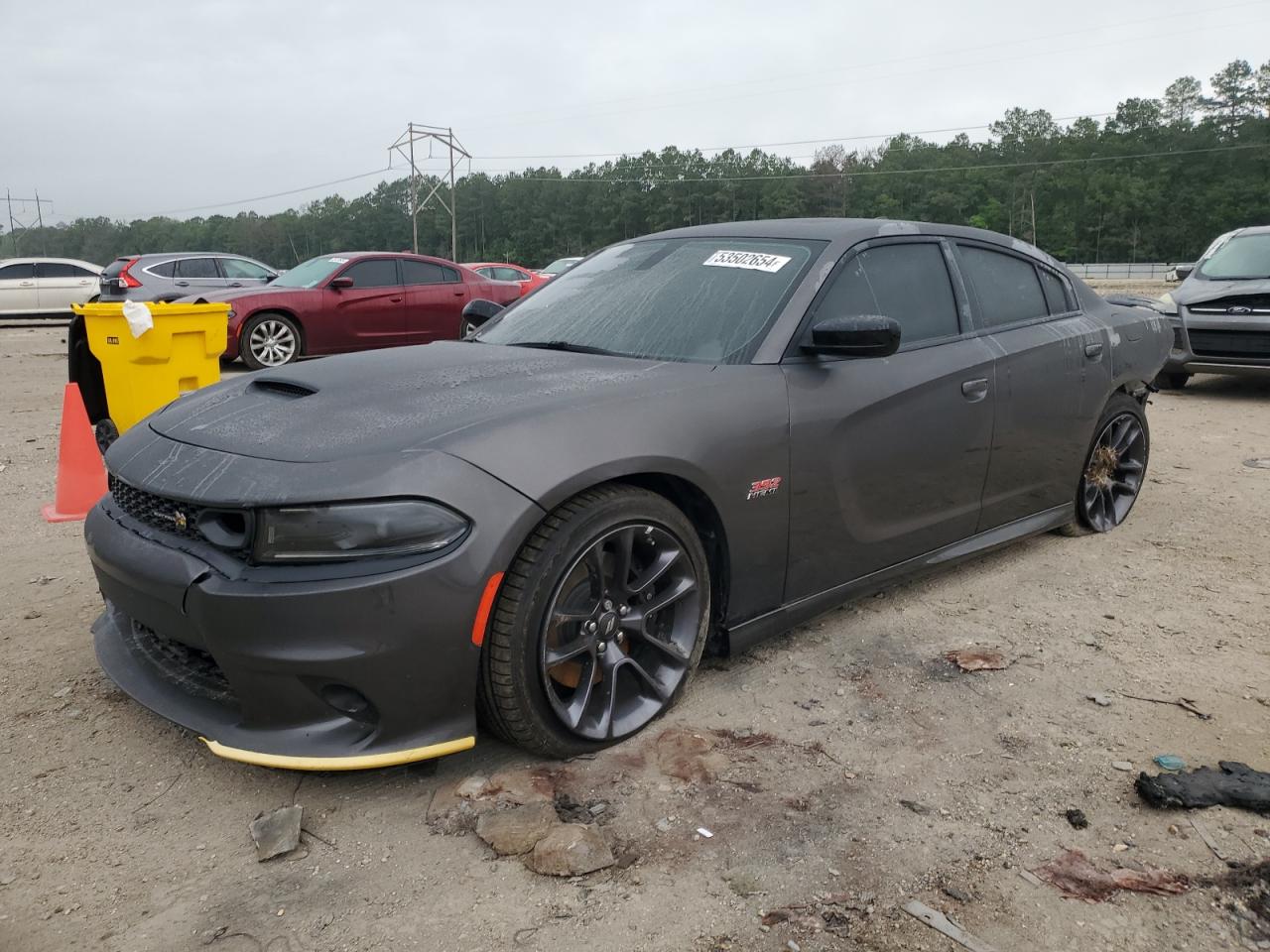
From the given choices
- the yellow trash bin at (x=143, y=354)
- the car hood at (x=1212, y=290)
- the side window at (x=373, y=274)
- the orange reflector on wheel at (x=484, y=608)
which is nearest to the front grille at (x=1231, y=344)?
the car hood at (x=1212, y=290)

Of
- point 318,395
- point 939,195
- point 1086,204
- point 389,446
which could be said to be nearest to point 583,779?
point 389,446

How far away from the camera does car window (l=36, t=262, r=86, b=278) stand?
19.1m

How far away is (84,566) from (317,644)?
2675 mm

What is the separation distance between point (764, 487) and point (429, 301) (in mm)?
10040

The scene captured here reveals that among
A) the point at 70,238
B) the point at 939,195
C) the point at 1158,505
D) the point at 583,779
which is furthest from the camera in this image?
the point at 70,238

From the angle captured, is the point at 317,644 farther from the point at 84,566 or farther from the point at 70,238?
the point at 70,238

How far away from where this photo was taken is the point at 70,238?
356ft

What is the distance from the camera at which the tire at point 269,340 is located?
11.3 m

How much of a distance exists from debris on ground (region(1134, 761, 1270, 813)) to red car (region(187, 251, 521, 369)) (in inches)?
387

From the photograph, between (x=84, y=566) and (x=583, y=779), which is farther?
(x=84, y=566)

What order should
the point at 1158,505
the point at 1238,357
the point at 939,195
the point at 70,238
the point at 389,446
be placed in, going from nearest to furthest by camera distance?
the point at 389,446
the point at 1158,505
the point at 1238,357
the point at 939,195
the point at 70,238

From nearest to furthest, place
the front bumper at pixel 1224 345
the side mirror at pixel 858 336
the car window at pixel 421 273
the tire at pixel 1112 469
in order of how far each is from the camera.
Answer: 1. the side mirror at pixel 858 336
2. the tire at pixel 1112 469
3. the front bumper at pixel 1224 345
4. the car window at pixel 421 273

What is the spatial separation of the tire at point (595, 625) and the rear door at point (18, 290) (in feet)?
66.0

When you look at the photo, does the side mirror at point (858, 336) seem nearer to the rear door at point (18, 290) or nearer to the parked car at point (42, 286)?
the parked car at point (42, 286)
